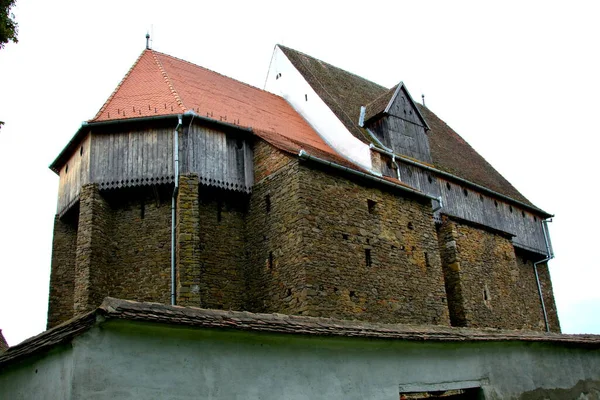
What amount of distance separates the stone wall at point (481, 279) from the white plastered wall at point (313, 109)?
154 inches

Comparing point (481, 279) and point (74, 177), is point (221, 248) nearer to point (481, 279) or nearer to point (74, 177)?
point (74, 177)

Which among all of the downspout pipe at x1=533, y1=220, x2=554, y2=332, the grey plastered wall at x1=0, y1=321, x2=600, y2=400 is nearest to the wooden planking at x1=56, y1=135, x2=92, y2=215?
the grey plastered wall at x1=0, y1=321, x2=600, y2=400

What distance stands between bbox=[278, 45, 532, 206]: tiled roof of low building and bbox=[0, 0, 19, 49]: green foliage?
12.0 m

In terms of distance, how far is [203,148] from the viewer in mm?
16047

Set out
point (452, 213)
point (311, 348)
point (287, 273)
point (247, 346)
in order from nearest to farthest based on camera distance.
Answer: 1. point (247, 346)
2. point (311, 348)
3. point (287, 273)
4. point (452, 213)

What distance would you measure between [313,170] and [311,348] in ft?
28.1

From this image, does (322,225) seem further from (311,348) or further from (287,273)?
(311,348)

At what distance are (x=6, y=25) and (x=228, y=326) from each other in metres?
5.88

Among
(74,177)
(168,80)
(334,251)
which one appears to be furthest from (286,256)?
(168,80)

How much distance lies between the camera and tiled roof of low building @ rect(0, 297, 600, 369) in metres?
5.97

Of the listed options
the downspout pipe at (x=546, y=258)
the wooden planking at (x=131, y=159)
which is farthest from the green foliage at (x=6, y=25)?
the downspout pipe at (x=546, y=258)

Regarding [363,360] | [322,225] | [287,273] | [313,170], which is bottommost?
[363,360]

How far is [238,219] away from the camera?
16.6 meters

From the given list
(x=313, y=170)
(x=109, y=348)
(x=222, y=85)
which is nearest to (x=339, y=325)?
(x=109, y=348)
